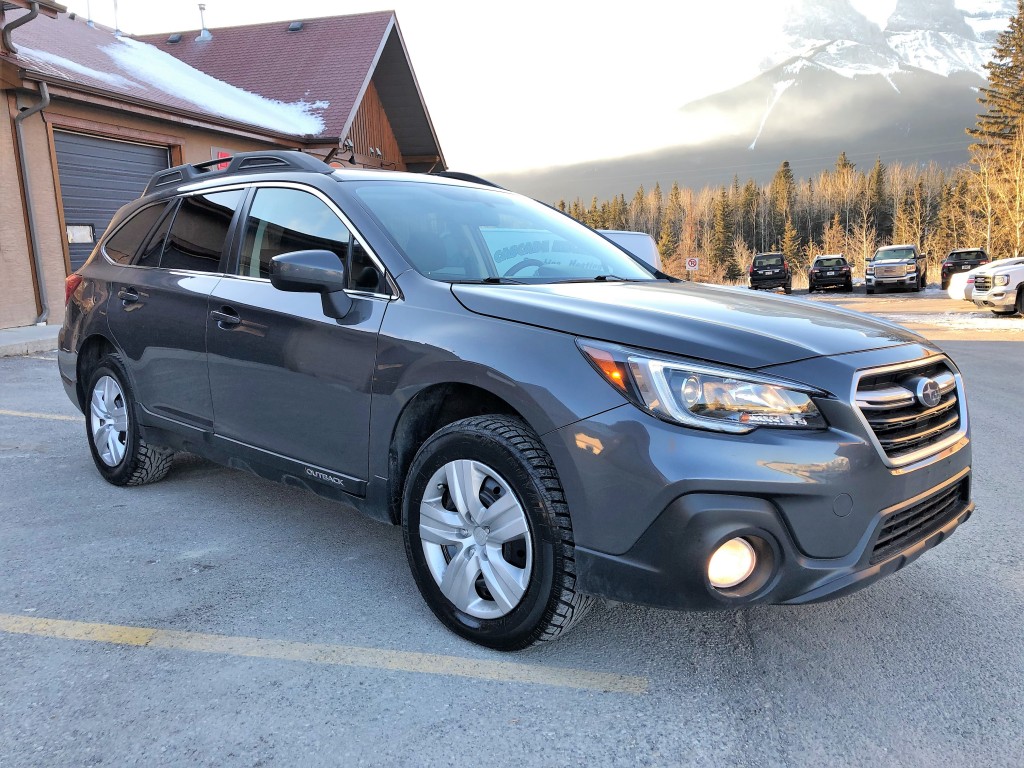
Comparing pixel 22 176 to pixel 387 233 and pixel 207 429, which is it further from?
pixel 387 233

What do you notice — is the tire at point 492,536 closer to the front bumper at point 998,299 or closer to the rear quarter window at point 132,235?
the rear quarter window at point 132,235

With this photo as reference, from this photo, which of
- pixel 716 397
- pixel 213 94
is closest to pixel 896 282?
pixel 213 94

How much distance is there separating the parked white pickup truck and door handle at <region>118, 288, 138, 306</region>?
16784 millimetres

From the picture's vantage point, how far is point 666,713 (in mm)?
2309

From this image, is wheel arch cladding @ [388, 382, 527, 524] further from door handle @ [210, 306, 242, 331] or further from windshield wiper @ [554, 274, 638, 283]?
door handle @ [210, 306, 242, 331]

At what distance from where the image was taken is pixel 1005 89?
5238cm

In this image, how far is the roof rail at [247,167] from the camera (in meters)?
3.60

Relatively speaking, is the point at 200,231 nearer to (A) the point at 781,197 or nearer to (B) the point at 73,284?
(B) the point at 73,284

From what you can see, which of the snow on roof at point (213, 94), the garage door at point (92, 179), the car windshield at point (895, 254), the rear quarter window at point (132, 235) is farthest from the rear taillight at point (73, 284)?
the car windshield at point (895, 254)

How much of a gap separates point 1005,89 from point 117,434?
2478 inches

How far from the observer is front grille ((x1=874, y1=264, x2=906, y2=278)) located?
103 feet

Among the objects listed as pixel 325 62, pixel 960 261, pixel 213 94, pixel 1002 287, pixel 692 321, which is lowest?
pixel 960 261

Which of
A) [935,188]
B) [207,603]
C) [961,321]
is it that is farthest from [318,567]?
[935,188]

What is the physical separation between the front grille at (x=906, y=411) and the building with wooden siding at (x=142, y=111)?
1303cm
